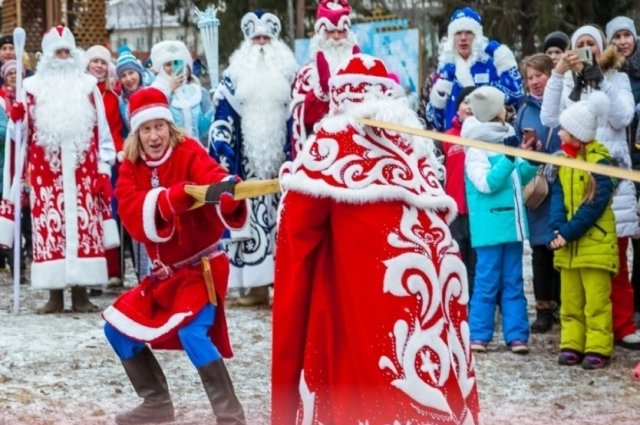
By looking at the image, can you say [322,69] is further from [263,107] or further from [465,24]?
[465,24]

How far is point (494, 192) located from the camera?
25.1 ft

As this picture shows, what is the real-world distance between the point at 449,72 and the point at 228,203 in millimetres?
4215

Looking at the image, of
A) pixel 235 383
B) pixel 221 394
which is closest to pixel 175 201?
pixel 221 394

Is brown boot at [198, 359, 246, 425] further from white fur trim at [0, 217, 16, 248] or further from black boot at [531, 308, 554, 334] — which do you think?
white fur trim at [0, 217, 16, 248]

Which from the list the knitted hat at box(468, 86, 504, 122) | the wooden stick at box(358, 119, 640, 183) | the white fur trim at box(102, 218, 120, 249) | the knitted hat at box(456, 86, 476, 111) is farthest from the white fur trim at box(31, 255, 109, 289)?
the wooden stick at box(358, 119, 640, 183)

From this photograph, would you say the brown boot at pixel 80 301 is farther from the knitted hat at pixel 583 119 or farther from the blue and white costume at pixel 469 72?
the knitted hat at pixel 583 119

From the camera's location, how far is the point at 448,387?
4652mm

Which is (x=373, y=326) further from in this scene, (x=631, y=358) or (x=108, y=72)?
(x=108, y=72)

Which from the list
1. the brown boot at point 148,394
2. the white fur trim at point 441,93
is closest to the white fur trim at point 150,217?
the brown boot at point 148,394

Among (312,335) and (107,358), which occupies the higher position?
(312,335)

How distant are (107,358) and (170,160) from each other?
2301mm

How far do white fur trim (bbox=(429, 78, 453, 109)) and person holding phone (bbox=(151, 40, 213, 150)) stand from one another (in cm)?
232

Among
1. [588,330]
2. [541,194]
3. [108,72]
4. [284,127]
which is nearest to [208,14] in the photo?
[108,72]

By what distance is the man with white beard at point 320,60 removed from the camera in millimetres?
8898
